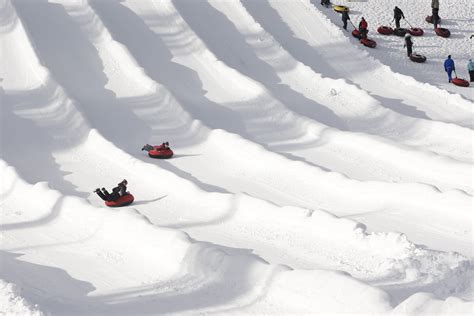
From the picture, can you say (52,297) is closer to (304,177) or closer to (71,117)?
(304,177)

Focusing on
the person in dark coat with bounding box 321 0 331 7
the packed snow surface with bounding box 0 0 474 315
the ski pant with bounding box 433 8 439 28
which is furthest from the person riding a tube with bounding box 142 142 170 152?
the ski pant with bounding box 433 8 439 28

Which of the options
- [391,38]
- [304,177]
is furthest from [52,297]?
[391,38]

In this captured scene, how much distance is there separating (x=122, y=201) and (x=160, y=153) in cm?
315

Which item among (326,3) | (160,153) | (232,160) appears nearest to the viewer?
(232,160)

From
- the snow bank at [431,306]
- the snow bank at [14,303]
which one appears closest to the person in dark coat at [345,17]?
the snow bank at [14,303]

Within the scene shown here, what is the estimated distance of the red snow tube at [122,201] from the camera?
16562mm

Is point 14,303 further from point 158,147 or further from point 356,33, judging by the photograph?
point 356,33

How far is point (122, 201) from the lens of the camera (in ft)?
54.5

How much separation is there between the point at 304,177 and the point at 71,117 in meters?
7.17

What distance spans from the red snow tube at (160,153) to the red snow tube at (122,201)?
2960mm

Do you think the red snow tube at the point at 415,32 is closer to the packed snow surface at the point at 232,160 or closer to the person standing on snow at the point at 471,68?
the packed snow surface at the point at 232,160

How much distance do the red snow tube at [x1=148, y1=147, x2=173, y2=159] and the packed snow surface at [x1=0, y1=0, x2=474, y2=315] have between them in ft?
0.55

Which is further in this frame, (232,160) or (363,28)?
(363,28)

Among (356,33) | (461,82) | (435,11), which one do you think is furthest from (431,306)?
(435,11)
